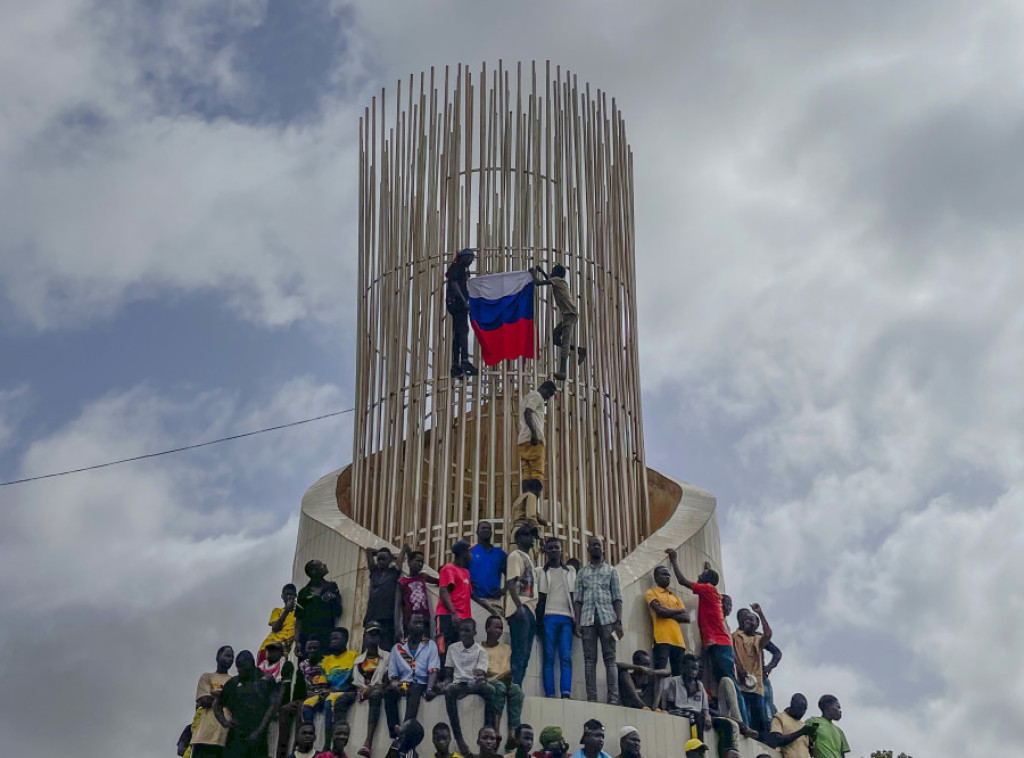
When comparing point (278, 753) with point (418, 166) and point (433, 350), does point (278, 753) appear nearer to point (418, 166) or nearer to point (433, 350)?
point (433, 350)

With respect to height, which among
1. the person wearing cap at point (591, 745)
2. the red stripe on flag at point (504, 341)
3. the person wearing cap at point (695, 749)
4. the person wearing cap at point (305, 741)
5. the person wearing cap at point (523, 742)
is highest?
the red stripe on flag at point (504, 341)

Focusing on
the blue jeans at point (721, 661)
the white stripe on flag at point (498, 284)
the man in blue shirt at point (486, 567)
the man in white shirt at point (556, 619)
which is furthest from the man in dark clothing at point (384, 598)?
the white stripe on flag at point (498, 284)

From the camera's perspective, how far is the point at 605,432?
18.3 metres

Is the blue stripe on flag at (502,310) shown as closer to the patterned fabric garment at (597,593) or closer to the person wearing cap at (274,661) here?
the patterned fabric garment at (597,593)

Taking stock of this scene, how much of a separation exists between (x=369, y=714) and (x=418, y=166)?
8332 mm

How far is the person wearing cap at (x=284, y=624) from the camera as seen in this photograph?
15430 mm

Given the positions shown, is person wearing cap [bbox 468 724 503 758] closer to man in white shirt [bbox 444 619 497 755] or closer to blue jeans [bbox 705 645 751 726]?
man in white shirt [bbox 444 619 497 755]

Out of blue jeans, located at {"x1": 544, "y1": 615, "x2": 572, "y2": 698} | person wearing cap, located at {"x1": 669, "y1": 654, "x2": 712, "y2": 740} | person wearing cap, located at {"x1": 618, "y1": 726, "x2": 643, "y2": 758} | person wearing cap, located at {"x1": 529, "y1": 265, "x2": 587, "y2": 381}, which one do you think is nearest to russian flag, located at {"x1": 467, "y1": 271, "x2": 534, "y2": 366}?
person wearing cap, located at {"x1": 529, "y1": 265, "x2": 587, "y2": 381}

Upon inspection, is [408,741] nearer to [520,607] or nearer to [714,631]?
[520,607]

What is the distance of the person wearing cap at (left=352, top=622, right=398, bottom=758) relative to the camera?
44.6ft

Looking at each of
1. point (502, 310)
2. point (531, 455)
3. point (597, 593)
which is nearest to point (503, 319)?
point (502, 310)

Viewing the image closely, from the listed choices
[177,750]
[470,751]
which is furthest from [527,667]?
[177,750]

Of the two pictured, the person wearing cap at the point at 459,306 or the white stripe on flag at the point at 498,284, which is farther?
the person wearing cap at the point at 459,306

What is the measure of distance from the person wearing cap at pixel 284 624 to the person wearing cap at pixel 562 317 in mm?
4392
